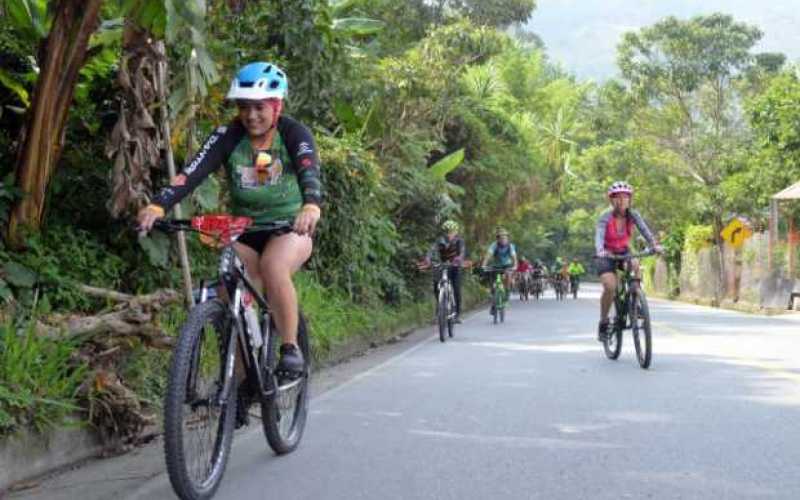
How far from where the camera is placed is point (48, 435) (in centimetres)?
542

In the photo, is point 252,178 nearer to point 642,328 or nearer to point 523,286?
point 642,328

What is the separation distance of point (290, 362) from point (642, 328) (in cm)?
567

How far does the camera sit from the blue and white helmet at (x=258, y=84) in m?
5.19

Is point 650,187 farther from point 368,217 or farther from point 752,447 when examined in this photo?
point 752,447

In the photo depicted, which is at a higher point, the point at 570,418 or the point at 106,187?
the point at 106,187

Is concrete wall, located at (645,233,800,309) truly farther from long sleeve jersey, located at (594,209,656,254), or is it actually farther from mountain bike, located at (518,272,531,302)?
long sleeve jersey, located at (594,209,656,254)

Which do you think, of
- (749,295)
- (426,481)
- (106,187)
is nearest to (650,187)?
(749,295)

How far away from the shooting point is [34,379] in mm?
5570

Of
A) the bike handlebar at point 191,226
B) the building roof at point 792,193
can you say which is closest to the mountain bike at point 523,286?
the building roof at point 792,193

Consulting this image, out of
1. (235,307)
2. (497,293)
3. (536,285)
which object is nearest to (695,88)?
(536,285)

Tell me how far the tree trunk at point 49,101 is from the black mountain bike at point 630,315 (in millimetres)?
5778

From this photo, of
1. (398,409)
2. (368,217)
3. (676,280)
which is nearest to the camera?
(398,409)

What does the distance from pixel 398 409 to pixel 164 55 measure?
3410 mm

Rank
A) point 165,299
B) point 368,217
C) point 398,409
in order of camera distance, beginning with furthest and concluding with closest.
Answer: point 368,217, point 398,409, point 165,299
